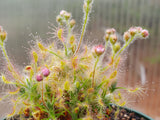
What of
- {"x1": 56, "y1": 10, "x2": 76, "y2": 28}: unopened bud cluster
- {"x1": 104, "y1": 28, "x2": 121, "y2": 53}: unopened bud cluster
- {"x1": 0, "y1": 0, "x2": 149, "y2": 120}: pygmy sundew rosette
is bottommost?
{"x1": 0, "y1": 0, "x2": 149, "y2": 120}: pygmy sundew rosette

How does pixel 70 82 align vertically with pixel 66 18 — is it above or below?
below

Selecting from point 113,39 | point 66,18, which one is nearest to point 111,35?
point 113,39

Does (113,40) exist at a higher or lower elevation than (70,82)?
higher

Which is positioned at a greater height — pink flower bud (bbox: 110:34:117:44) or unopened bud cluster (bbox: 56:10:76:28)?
unopened bud cluster (bbox: 56:10:76:28)

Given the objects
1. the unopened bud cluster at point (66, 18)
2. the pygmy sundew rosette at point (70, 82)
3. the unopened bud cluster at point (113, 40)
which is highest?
the unopened bud cluster at point (66, 18)

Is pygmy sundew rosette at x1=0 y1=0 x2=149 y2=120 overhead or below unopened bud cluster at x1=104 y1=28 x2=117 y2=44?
below

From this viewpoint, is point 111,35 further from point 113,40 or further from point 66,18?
point 66,18

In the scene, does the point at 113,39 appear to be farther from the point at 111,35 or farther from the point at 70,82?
the point at 70,82

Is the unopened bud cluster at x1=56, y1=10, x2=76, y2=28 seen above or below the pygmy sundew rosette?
above

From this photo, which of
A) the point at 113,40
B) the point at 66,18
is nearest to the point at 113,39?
the point at 113,40

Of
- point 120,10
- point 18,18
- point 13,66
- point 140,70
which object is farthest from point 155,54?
point 13,66

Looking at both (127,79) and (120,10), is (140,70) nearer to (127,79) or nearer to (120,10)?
(127,79)

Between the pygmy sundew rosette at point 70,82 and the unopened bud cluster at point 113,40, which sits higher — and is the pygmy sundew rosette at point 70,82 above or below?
below
